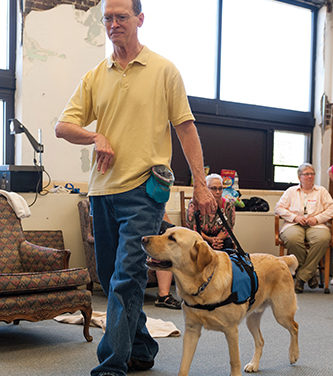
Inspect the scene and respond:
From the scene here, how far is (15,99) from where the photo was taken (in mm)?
4902

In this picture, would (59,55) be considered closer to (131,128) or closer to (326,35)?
(131,128)

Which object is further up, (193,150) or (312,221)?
(193,150)

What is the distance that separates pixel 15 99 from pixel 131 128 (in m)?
3.18

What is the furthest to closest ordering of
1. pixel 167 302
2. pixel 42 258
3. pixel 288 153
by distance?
pixel 288 153, pixel 167 302, pixel 42 258

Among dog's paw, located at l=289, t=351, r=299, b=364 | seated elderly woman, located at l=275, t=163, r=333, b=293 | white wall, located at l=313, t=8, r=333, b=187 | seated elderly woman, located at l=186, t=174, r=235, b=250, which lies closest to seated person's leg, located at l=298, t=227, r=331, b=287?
seated elderly woman, located at l=275, t=163, r=333, b=293

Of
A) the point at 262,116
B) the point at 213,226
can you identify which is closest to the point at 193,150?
the point at 213,226

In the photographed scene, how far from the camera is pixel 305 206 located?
5527 mm

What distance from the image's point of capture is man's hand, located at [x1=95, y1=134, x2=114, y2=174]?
1979 millimetres

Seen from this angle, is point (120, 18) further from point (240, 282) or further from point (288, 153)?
point (288, 153)

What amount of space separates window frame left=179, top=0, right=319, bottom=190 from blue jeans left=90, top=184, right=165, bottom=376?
13.2 feet

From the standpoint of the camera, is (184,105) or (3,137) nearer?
(184,105)

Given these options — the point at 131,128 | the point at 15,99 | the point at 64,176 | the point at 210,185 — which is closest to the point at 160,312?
the point at 210,185

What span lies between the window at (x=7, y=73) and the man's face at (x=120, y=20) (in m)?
3.13

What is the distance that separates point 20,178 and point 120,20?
8.95ft
